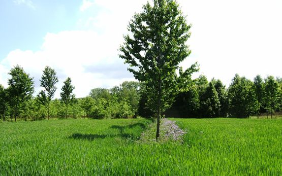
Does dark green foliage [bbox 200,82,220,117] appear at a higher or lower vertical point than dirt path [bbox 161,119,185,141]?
higher

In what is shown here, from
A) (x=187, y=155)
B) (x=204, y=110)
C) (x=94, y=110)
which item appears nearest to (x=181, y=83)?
(x=187, y=155)

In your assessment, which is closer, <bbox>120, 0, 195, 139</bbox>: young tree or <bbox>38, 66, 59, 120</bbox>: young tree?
<bbox>120, 0, 195, 139</bbox>: young tree

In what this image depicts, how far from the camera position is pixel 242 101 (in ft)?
148

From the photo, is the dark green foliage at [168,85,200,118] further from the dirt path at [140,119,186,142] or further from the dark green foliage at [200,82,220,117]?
the dirt path at [140,119,186,142]

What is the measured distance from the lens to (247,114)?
46219 millimetres

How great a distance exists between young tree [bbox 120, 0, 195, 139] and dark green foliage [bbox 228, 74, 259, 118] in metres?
38.7

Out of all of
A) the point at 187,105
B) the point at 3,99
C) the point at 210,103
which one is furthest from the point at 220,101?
the point at 3,99

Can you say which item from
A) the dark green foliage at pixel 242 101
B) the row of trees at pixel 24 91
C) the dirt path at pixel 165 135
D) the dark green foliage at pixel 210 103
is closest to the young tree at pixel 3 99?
the row of trees at pixel 24 91

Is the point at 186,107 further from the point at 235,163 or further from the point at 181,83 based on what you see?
the point at 235,163

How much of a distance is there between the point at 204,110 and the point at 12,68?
42.2 meters

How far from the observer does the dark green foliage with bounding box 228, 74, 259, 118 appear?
42.2m

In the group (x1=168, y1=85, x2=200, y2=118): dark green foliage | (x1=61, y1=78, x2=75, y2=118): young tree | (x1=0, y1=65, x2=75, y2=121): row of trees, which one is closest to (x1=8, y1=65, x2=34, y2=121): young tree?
(x1=0, y1=65, x2=75, y2=121): row of trees

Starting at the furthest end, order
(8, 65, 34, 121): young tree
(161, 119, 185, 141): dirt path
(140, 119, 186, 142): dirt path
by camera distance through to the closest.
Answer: (8, 65, 34, 121): young tree < (161, 119, 185, 141): dirt path < (140, 119, 186, 142): dirt path

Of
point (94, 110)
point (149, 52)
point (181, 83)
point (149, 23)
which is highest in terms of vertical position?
point (149, 23)
